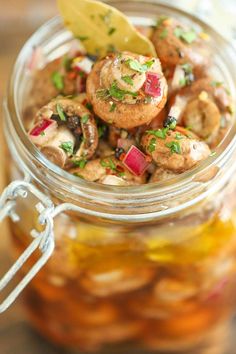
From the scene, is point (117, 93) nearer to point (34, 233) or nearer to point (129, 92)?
point (129, 92)

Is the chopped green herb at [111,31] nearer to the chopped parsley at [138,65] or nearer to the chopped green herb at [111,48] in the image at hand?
the chopped green herb at [111,48]

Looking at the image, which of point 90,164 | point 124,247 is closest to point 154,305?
point 124,247

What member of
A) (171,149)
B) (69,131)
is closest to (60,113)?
(69,131)

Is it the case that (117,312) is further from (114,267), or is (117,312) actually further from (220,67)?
(220,67)

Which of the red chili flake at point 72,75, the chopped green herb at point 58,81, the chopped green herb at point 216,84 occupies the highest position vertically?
the red chili flake at point 72,75

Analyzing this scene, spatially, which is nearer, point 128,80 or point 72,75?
point 128,80

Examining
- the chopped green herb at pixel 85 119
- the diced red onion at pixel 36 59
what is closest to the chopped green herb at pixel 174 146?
the chopped green herb at pixel 85 119

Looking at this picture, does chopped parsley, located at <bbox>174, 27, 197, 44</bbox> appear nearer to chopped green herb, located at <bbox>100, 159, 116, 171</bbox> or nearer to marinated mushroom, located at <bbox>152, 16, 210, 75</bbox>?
marinated mushroom, located at <bbox>152, 16, 210, 75</bbox>
